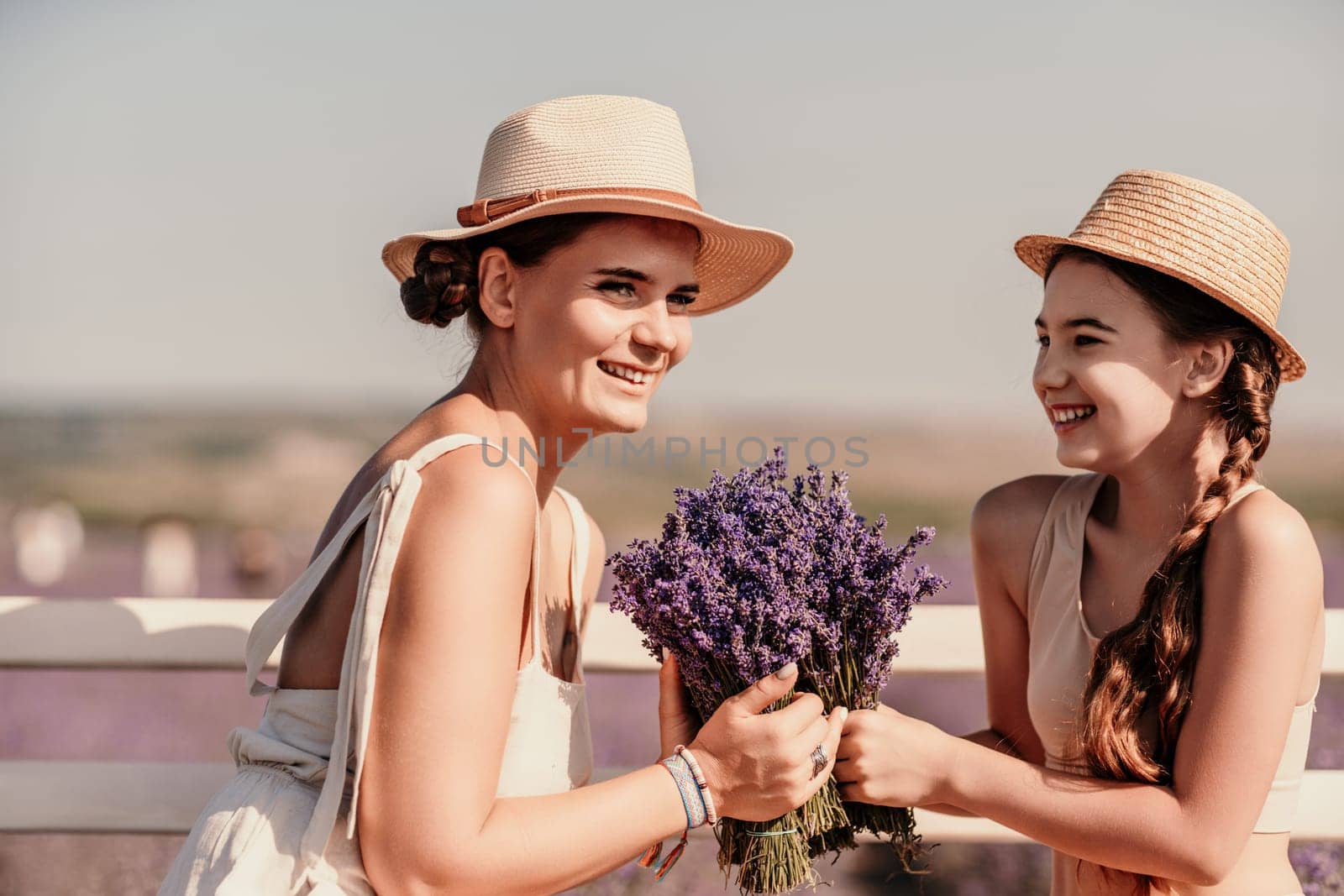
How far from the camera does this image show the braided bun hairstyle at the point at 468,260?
2.27 metres

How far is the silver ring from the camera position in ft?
7.09

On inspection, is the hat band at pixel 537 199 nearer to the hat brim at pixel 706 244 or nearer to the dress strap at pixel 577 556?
the hat brim at pixel 706 244

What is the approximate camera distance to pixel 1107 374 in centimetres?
227

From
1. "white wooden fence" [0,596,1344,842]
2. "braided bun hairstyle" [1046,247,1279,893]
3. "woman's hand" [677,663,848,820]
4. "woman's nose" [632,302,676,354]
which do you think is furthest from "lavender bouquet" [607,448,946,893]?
"white wooden fence" [0,596,1344,842]

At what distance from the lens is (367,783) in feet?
6.27

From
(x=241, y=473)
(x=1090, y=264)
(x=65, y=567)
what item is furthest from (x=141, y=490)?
(x=1090, y=264)

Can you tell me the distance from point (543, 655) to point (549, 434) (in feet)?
1.42

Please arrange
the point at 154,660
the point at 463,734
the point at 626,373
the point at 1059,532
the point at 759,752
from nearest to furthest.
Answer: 1. the point at 463,734
2. the point at 759,752
3. the point at 626,373
4. the point at 1059,532
5. the point at 154,660

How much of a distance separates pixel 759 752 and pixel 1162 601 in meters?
0.81

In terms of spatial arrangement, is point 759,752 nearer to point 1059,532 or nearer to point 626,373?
point 626,373

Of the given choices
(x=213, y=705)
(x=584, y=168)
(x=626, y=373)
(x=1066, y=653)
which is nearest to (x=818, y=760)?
(x=1066, y=653)

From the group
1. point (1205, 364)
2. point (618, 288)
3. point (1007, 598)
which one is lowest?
point (1007, 598)

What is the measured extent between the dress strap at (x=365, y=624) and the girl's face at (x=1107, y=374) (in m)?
A: 1.08

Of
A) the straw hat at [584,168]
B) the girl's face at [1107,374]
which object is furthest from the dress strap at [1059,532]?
the straw hat at [584,168]
